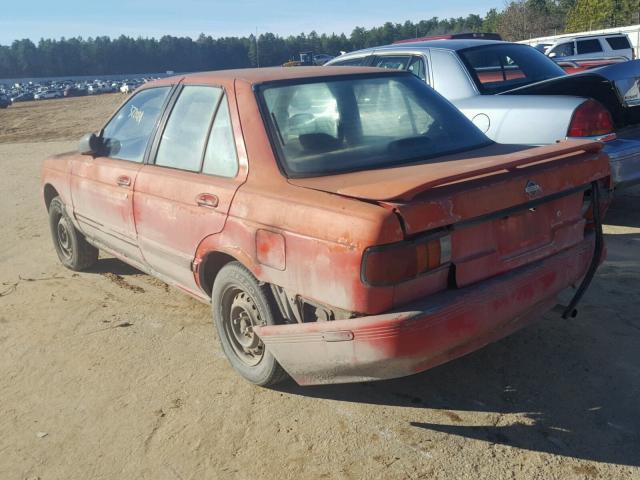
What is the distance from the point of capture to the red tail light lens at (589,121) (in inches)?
207

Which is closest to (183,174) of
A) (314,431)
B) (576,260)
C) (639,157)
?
(314,431)

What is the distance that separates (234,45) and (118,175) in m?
104

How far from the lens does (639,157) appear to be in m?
5.62

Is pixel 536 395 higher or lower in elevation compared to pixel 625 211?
lower

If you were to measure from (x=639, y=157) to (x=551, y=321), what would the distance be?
93.4 inches

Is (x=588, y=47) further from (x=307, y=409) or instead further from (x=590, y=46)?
(x=307, y=409)

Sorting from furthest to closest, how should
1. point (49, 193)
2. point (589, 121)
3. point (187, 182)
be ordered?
point (49, 193) → point (589, 121) → point (187, 182)

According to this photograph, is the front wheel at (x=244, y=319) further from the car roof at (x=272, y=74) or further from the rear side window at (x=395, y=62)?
the rear side window at (x=395, y=62)

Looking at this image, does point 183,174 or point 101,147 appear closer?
point 183,174

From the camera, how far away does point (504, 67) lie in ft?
21.7

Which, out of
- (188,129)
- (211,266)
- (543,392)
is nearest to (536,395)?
(543,392)

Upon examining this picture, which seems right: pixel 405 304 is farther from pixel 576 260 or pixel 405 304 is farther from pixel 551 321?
pixel 551 321

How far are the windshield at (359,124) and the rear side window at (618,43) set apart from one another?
772 inches

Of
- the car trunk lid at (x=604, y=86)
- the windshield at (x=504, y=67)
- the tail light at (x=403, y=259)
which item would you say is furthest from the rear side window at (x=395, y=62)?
the tail light at (x=403, y=259)
